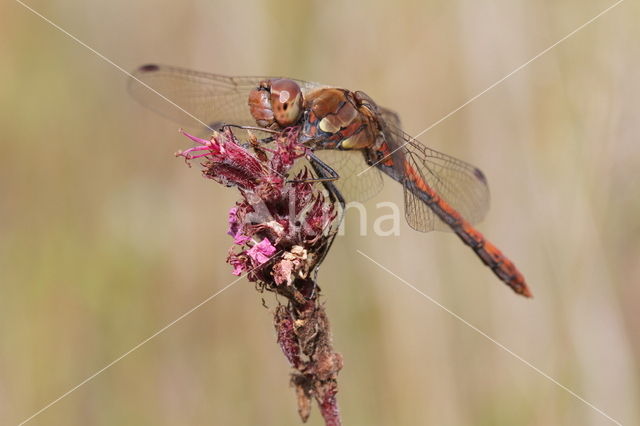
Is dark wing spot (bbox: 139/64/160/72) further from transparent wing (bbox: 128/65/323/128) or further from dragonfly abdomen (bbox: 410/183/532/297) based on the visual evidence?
dragonfly abdomen (bbox: 410/183/532/297)

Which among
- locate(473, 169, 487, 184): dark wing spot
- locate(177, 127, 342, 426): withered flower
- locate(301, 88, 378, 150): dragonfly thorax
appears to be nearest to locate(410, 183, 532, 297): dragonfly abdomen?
locate(473, 169, 487, 184): dark wing spot

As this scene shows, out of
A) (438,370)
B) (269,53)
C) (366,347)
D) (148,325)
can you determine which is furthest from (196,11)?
(438,370)

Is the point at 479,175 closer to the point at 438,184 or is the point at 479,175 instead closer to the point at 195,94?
the point at 438,184

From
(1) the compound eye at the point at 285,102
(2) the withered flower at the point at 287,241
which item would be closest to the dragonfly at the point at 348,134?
(1) the compound eye at the point at 285,102

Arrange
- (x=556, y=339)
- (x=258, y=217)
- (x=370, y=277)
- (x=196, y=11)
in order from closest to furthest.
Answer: (x=258, y=217)
(x=556, y=339)
(x=370, y=277)
(x=196, y=11)

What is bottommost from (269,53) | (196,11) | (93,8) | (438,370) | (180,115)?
(438,370)

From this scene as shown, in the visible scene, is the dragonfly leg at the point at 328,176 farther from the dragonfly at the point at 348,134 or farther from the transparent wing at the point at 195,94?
the transparent wing at the point at 195,94

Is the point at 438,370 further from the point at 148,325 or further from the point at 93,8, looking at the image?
the point at 93,8
